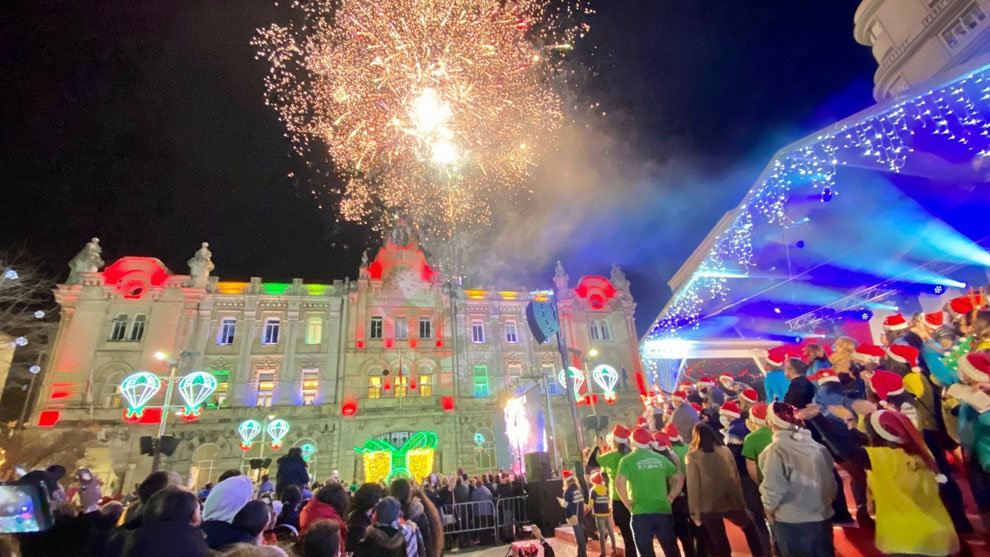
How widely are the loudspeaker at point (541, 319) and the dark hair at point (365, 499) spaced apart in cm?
1064

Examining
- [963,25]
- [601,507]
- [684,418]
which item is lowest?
[601,507]

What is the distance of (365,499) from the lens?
3.97 m

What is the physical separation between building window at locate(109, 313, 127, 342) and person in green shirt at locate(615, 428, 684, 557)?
30.6 meters

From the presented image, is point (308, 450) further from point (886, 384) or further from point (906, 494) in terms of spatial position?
point (906, 494)

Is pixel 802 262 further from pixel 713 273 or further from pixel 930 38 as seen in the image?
pixel 930 38

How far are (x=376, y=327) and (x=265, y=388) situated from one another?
23.7ft

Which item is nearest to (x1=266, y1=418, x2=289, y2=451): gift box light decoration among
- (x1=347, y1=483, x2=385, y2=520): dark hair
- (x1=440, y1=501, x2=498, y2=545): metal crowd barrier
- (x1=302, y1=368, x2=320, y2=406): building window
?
(x1=302, y1=368, x2=320, y2=406): building window

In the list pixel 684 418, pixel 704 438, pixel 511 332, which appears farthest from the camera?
pixel 511 332

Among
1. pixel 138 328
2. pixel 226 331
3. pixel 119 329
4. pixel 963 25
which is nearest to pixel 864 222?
pixel 963 25

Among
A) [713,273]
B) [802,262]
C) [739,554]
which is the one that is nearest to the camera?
[739,554]

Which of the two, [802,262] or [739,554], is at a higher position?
[802,262]

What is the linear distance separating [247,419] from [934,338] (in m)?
27.3

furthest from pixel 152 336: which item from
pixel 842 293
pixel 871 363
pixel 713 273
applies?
pixel 842 293

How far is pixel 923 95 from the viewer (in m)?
7.62
